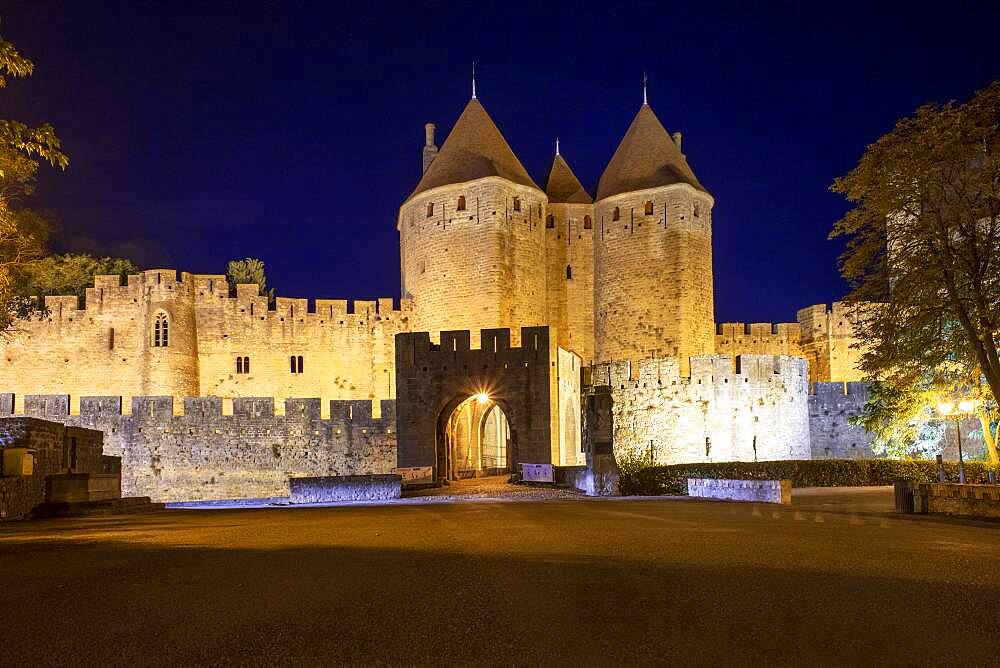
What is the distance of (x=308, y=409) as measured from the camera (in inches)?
1040

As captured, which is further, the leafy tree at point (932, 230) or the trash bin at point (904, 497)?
the leafy tree at point (932, 230)

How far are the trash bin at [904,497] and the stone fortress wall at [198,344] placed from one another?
23574 millimetres

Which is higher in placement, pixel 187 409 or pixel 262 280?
pixel 262 280

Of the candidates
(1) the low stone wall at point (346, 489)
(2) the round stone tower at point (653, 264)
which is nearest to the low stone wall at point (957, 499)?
(1) the low stone wall at point (346, 489)

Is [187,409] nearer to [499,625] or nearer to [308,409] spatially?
[308,409]

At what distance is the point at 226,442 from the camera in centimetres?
2639

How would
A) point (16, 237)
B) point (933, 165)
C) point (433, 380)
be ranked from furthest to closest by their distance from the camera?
point (433, 380) → point (16, 237) → point (933, 165)

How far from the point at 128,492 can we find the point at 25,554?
64.4ft

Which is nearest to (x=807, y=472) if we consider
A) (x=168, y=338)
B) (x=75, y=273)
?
(x=168, y=338)

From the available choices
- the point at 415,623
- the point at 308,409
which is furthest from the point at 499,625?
the point at 308,409

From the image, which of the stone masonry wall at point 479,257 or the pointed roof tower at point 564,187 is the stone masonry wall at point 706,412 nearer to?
the stone masonry wall at point 479,257

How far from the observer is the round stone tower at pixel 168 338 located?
33.0m

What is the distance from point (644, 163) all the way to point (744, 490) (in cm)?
2152

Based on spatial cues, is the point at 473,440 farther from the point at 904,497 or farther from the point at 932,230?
the point at 904,497
